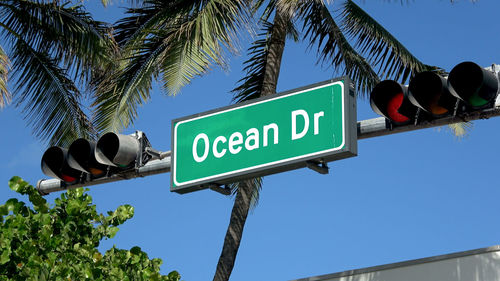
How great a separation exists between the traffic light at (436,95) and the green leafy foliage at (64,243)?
240 cm

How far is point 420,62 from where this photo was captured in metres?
16.3

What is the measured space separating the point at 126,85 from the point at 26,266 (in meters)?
8.72

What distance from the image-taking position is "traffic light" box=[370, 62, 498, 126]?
5.95m

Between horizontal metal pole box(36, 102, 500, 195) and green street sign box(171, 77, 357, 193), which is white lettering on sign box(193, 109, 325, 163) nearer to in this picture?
green street sign box(171, 77, 357, 193)

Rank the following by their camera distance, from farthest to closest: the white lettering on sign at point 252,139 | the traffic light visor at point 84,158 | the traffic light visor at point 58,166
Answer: the traffic light visor at point 58,166 < the traffic light visor at point 84,158 < the white lettering on sign at point 252,139

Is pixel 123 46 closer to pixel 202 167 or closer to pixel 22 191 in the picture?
pixel 22 191

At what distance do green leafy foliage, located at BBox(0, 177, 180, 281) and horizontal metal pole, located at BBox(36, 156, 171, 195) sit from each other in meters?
0.20

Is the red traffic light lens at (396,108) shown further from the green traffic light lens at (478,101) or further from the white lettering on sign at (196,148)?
the white lettering on sign at (196,148)

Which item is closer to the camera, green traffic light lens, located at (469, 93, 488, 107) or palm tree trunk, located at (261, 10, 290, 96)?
green traffic light lens, located at (469, 93, 488, 107)

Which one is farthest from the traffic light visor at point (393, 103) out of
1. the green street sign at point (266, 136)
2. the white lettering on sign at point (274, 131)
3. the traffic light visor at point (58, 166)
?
the traffic light visor at point (58, 166)

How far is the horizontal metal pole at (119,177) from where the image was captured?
7.00 m

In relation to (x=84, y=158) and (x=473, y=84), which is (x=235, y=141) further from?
(x=84, y=158)

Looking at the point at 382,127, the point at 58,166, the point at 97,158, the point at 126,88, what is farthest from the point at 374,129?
the point at 126,88

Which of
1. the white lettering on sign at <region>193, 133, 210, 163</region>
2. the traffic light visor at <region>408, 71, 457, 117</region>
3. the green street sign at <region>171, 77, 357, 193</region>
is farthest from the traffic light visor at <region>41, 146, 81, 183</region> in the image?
the traffic light visor at <region>408, 71, 457, 117</region>
